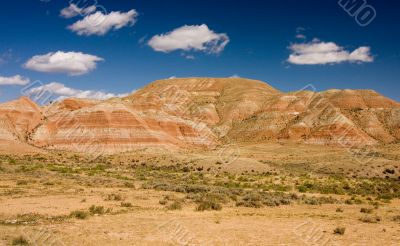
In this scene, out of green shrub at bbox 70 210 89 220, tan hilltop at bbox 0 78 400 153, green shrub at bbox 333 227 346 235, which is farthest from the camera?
tan hilltop at bbox 0 78 400 153

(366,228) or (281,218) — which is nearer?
(366,228)

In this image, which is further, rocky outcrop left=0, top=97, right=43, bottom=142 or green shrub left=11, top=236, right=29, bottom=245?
rocky outcrop left=0, top=97, right=43, bottom=142

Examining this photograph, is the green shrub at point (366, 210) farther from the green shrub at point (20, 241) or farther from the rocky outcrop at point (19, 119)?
the rocky outcrop at point (19, 119)

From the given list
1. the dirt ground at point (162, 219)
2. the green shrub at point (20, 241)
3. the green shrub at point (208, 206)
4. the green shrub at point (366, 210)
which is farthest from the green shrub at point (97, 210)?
the green shrub at point (366, 210)

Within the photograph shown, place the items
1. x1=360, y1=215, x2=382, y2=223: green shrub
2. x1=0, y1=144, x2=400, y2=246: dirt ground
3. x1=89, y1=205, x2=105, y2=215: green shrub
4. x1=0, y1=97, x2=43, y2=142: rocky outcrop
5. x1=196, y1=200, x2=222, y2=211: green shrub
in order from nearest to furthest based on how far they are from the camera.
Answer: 1. x1=0, y1=144, x2=400, y2=246: dirt ground
2. x1=89, y1=205, x2=105, y2=215: green shrub
3. x1=360, y1=215, x2=382, y2=223: green shrub
4. x1=196, y1=200, x2=222, y2=211: green shrub
5. x1=0, y1=97, x2=43, y2=142: rocky outcrop

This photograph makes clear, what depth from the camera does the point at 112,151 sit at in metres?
68.0

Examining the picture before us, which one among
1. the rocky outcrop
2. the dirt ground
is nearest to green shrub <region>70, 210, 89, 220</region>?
the dirt ground

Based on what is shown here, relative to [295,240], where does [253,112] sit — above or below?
above

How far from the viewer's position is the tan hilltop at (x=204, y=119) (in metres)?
71.4

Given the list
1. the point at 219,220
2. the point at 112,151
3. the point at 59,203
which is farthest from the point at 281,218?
the point at 112,151

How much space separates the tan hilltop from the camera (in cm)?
7144

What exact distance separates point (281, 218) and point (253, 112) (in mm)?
111819

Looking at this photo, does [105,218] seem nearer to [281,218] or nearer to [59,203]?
[59,203]

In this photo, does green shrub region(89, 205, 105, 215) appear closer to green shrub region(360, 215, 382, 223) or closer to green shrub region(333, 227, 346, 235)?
green shrub region(333, 227, 346, 235)
